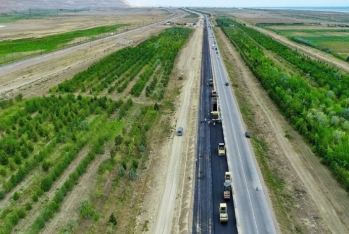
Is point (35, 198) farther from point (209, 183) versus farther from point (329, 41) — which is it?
→ point (329, 41)

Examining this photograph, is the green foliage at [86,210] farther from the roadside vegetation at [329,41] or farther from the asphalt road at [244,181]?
the roadside vegetation at [329,41]

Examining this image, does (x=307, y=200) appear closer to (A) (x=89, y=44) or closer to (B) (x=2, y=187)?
(B) (x=2, y=187)

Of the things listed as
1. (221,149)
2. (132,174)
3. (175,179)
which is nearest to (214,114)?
(221,149)

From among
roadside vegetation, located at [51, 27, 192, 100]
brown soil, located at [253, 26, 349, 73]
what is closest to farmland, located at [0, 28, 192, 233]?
roadside vegetation, located at [51, 27, 192, 100]

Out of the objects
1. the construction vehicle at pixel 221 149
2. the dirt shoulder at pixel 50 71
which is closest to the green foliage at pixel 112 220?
the construction vehicle at pixel 221 149

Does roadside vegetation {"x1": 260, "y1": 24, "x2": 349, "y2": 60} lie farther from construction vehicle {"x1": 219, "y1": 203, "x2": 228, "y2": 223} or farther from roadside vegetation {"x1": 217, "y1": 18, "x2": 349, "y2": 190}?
construction vehicle {"x1": 219, "y1": 203, "x2": 228, "y2": 223}

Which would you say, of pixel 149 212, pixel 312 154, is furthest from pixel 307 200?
pixel 149 212
